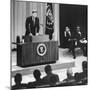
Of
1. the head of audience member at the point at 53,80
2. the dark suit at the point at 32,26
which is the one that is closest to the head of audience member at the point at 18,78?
the head of audience member at the point at 53,80

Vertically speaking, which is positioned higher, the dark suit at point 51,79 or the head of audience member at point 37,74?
the head of audience member at point 37,74

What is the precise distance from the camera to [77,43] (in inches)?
123

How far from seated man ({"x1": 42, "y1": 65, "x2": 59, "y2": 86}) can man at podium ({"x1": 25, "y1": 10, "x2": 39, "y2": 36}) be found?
0.47 metres

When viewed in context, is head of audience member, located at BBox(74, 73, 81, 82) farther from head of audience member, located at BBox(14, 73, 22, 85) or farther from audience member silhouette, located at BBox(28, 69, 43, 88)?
head of audience member, located at BBox(14, 73, 22, 85)

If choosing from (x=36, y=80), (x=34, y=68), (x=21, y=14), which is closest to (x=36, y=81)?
(x=36, y=80)

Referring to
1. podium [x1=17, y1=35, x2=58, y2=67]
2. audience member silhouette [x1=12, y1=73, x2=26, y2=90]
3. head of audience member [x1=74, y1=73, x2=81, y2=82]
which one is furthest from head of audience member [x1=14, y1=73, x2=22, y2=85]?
head of audience member [x1=74, y1=73, x2=81, y2=82]

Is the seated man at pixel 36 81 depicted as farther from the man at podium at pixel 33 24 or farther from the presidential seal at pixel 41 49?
the man at podium at pixel 33 24

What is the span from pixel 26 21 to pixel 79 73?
0.99 meters

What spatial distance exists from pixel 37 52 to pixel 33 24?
35 cm

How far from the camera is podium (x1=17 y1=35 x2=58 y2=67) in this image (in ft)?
9.27

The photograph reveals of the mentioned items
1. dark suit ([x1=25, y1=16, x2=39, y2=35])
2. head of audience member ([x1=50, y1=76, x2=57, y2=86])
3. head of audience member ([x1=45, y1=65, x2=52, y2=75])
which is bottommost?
head of audience member ([x1=50, y1=76, x2=57, y2=86])

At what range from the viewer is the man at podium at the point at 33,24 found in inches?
113

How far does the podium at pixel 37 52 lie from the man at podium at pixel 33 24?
75 mm

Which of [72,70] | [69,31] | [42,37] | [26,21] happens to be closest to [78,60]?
[72,70]
